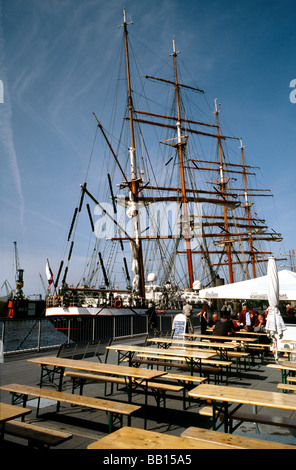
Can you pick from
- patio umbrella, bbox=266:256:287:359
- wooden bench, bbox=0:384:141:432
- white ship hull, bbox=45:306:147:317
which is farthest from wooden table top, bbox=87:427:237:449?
white ship hull, bbox=45:306:147:317

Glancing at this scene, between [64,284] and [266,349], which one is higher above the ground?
[64,284]

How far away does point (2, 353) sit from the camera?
1011cm

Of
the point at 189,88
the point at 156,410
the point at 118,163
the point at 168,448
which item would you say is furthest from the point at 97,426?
the point at 189,88

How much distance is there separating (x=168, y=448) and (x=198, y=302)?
148 ft

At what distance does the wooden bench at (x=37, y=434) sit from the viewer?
129 inches

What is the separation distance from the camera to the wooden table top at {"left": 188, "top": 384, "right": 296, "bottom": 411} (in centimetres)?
366

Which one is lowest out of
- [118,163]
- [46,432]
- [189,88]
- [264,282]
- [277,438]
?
[277,438]

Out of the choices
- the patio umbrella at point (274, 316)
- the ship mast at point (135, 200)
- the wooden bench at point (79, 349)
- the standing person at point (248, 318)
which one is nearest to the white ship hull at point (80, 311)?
the ship mast at point (135, 200)

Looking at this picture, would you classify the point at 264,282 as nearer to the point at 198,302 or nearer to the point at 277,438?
the point at 277,438

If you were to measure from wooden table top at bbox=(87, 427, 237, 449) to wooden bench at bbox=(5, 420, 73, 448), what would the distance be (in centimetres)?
72

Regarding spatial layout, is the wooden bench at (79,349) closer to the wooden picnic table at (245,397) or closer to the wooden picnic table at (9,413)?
the wooden picnic table at (9,413)

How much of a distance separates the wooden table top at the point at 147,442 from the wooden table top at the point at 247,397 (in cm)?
97

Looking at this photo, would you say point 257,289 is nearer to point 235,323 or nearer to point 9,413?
point 235,323

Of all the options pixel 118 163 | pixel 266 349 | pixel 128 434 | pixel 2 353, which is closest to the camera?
pixel 128 434
